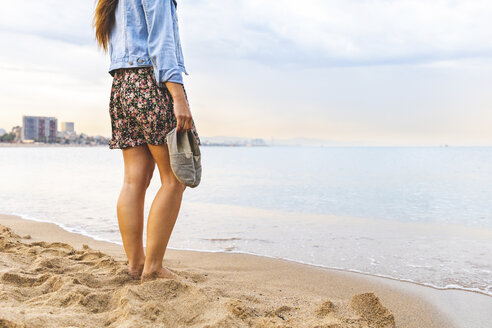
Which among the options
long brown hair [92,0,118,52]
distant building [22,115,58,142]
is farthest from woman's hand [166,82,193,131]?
distant building [22,115,58,142]

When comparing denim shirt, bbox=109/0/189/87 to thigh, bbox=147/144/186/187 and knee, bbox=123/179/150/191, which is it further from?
knee, bbox=123/179/150/191

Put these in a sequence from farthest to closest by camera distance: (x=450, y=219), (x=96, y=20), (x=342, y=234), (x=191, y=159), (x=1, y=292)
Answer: (x=450, y=219) < (x=342, y=234) < (x=96, y=20) < (x=191, y=159) < (x=1, y=292)

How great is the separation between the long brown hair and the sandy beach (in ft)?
4.65

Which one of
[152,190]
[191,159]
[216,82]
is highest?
[216,82]

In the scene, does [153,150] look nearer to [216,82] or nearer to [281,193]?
[281,193]

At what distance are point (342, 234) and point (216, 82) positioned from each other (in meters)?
10.5

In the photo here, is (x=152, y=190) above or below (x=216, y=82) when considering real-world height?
below

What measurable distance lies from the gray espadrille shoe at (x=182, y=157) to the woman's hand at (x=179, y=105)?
4 centimetres

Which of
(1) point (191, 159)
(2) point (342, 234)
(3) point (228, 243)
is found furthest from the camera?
(2) point (342, 234)

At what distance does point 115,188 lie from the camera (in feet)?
29.4

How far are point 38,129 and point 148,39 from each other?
3677 inches

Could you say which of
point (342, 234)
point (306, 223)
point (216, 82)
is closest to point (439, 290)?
point (342, 234)

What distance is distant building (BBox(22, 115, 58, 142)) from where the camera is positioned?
8156 cm

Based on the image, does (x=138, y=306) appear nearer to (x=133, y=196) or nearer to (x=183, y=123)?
(x=133, y=196)
